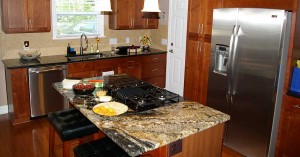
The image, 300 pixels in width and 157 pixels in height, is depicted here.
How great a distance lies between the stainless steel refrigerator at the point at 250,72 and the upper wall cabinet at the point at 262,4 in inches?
7.9

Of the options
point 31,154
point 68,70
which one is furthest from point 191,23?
point 31,154

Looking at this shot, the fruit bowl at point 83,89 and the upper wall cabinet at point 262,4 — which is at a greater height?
the upper wall cabinet at point 262,4

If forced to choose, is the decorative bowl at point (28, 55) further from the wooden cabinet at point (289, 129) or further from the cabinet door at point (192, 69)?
the wooden cabinet at point (289, 129)

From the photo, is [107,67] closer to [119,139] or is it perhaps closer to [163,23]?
[163,23]

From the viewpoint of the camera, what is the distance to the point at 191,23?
446 centimetres

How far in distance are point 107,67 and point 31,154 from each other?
205cm

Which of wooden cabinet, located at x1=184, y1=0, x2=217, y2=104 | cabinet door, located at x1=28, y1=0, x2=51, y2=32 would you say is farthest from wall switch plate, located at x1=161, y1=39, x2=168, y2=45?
cabinet door, located at x1=28, y1=0, x2=51, y2=32

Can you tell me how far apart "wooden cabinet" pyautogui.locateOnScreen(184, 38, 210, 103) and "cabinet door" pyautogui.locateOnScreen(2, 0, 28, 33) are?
8.58 ft

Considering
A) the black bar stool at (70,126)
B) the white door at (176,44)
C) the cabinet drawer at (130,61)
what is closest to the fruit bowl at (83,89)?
the black bar stool at (70,126)

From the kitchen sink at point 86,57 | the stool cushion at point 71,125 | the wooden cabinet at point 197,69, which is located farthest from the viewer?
the kitchen sink at point 86,57

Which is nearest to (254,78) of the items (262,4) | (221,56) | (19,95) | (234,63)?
(234,63)

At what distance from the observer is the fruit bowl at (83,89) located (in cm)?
269

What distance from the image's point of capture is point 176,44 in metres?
5.12

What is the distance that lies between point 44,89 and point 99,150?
93.3 inches
